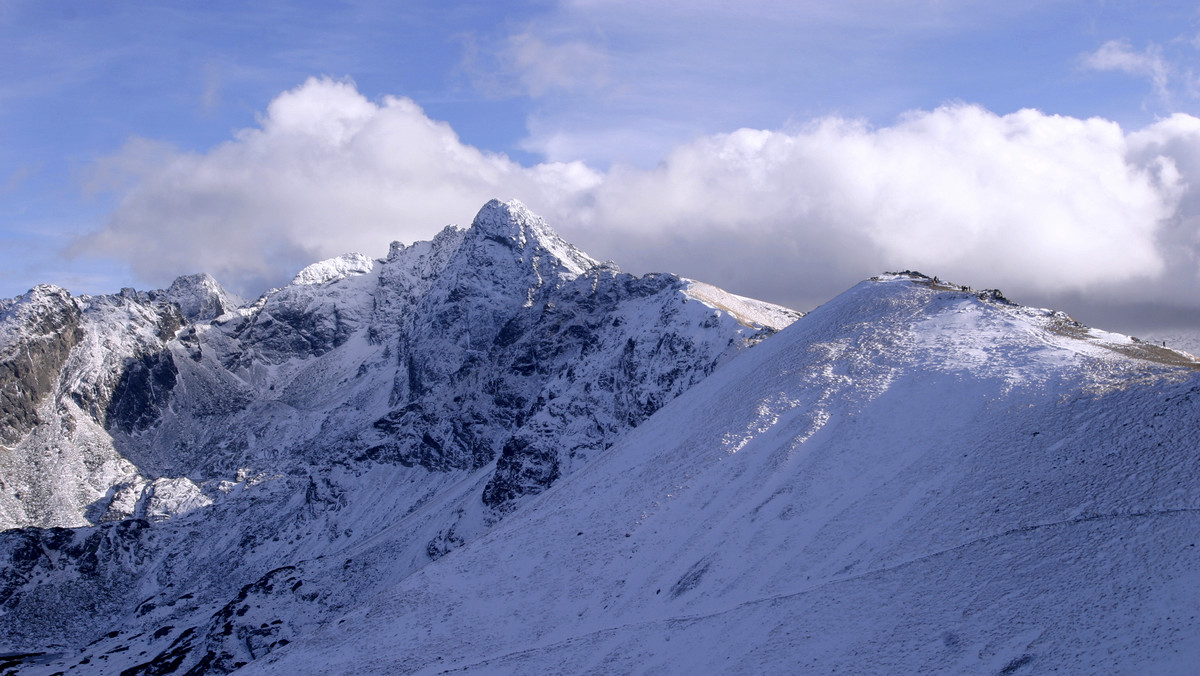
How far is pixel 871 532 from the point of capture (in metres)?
57.0

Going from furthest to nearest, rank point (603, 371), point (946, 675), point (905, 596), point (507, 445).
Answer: point (603, 371) → point (507, 445) → point (905, 596) → point (946, 675)

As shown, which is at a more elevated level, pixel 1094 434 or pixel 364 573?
pixel 1094 434

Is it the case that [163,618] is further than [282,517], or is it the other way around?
[282,517]

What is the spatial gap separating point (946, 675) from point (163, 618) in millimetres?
153526

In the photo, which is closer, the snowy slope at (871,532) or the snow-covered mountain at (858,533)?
the snowy slope at (871,532)

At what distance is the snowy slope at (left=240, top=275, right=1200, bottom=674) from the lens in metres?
43.7

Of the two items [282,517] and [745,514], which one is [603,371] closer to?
[282,517]

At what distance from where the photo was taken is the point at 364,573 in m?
140

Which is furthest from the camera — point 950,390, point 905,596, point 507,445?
point 507,445

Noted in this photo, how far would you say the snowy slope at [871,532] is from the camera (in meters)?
43.7

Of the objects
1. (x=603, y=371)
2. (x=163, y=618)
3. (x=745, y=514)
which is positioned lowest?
(x=163, y=618)

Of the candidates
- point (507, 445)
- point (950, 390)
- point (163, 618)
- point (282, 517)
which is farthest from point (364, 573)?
point (950, 390)

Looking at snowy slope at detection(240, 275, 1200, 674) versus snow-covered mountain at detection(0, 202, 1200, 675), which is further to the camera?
snow-covered mountain at detection(0, 202, 1200, 675)

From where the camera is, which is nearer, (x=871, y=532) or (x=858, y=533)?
(x=871, y=532)
